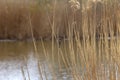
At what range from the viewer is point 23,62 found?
648 centimetres

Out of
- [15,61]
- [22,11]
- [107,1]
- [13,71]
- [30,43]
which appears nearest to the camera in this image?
[107,1]

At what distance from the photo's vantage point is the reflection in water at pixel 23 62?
5226 millimetres

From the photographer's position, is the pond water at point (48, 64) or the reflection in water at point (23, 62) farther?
the reflection in water at point (23, 62)

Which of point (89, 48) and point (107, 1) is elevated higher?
point (107, 1)

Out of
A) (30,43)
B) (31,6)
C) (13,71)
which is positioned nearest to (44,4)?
(31,6)

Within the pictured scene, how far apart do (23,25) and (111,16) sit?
6.66m

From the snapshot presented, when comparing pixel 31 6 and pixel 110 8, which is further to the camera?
pixel 31 6

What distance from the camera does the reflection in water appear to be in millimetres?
5226

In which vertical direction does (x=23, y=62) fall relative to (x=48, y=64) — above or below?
below

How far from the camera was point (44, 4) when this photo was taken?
9.31 meters

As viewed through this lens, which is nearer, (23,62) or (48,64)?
(48,64)

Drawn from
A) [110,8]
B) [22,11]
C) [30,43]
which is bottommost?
[30,43]

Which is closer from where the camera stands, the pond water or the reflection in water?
the pond water

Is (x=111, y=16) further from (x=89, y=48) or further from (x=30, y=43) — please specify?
(x=30, y=43)
